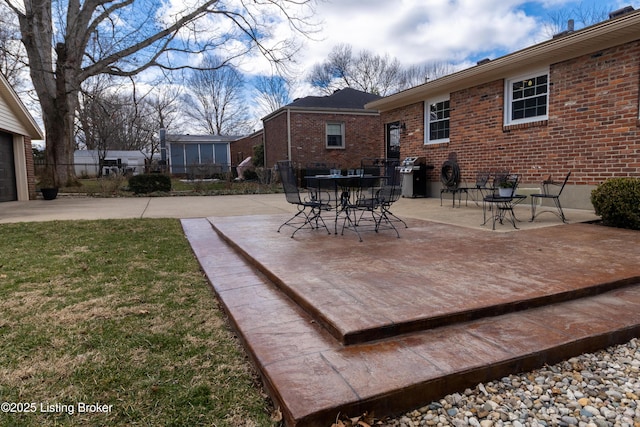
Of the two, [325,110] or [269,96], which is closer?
[325,110]

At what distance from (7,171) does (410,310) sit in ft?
46.4

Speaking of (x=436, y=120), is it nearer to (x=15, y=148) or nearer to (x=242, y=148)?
(x=15, y=148)

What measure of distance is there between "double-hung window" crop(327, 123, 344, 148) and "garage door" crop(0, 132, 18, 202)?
11.9 m

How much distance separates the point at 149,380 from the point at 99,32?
1577 cm

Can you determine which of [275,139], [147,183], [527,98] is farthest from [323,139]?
[527,98]

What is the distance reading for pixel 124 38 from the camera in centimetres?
1360

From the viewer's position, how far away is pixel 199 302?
292 centimetres

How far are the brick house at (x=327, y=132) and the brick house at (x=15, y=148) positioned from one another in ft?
31.2

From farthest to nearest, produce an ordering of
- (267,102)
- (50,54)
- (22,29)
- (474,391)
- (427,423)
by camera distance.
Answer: (267,102) → (50,54) → (22,29) → (474,391) → (427,423)

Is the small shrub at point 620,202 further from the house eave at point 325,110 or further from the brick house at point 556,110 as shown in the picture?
the house eave at point 325,110

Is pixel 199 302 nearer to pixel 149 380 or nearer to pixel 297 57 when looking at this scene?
pixel 149 380

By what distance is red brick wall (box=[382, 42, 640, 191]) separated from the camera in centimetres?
616

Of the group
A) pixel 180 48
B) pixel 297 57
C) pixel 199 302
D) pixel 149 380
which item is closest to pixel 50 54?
pixel 180 48

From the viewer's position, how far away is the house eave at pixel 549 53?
19.1 feet
